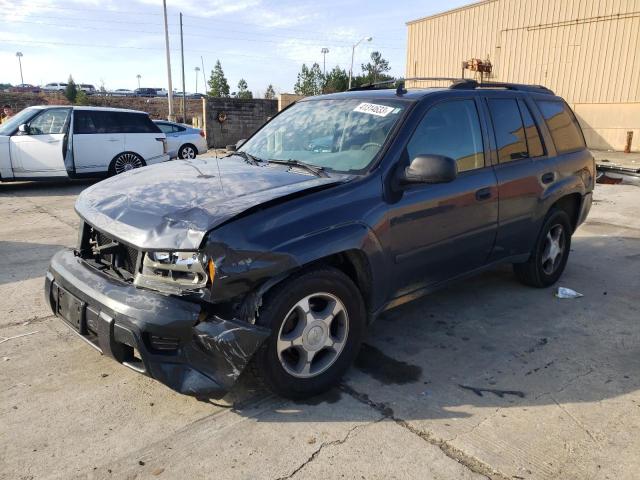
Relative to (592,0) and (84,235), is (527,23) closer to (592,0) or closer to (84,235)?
(592,0)

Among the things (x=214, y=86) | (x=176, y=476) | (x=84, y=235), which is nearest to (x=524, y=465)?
(x=176, y=476)

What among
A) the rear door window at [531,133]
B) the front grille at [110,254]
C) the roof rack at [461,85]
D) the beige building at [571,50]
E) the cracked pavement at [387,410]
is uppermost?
the beige building at [571,50]

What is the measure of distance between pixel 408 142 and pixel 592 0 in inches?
811

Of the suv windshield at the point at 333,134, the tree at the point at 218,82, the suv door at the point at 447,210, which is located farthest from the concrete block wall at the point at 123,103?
the suv door at the point at 447,210

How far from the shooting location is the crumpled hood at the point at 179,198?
2.72 m

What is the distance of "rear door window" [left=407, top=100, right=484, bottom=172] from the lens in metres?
3.64

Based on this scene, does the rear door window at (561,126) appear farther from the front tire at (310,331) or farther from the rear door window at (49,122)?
the rear door window at (49,122)

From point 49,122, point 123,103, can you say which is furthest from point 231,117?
point 123,103

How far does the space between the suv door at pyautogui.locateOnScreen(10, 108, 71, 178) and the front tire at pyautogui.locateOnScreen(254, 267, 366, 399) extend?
9475 millimetres

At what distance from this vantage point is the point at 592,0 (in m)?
19.8

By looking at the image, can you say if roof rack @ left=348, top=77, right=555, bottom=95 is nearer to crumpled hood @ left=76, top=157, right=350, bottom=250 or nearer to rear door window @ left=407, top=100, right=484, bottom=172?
rear door window @ left=407, top=100, right=484, bottom=172

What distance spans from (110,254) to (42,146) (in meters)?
8.79

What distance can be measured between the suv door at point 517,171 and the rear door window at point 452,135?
24cm

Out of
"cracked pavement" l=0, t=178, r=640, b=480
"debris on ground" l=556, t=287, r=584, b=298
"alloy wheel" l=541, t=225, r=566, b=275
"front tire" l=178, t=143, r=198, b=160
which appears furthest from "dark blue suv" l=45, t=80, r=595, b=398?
"front tire" l=178, t=143, r=198, b=160
